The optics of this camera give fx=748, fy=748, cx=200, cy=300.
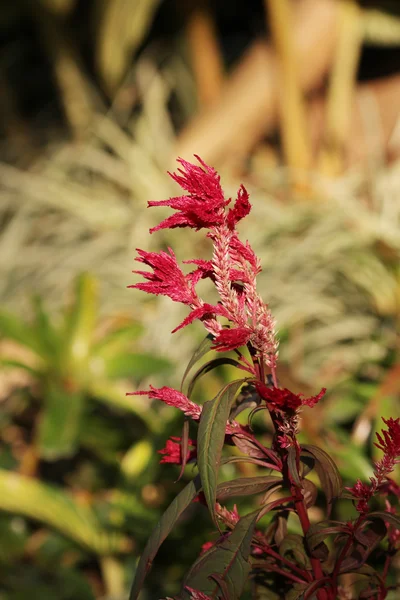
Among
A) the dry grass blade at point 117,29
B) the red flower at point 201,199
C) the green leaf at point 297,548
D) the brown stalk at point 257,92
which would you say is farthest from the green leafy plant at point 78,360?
the dry grass blade at point 117,29

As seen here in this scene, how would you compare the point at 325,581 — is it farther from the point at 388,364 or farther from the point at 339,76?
the point at 339,76

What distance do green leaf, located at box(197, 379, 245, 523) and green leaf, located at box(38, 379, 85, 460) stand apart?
107 cm

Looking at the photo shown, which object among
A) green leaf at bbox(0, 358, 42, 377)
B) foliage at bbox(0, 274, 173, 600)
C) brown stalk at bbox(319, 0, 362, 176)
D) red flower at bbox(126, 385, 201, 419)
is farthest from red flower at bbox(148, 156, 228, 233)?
brown stalk at bbox(319, 0, 362, 176)

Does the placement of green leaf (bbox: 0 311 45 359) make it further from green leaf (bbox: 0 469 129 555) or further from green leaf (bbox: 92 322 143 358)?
green leaf (bbox: 0 469 129 555)

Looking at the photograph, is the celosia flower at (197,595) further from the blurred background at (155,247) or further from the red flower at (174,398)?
the blurred background at (155,247)

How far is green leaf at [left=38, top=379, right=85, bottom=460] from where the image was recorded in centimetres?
157

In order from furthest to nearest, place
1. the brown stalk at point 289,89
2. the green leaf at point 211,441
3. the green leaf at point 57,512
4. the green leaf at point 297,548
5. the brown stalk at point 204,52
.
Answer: the brown stalk at point 204,52 → the brown stalk at point 289,89 → the green leaf at point 57,512 → the green leaf at point 297,548 → the green leaf at point 211,441

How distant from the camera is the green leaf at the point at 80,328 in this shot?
6.13ft

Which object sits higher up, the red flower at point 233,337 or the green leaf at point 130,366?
the green leaf at point 130,366

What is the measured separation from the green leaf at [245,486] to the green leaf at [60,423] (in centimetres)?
101

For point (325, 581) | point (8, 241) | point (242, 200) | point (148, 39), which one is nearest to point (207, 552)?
point (325, 581)

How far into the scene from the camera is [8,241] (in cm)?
300

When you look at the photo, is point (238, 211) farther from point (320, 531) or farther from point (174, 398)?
point (320, 531)

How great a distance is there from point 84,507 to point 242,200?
127cm
